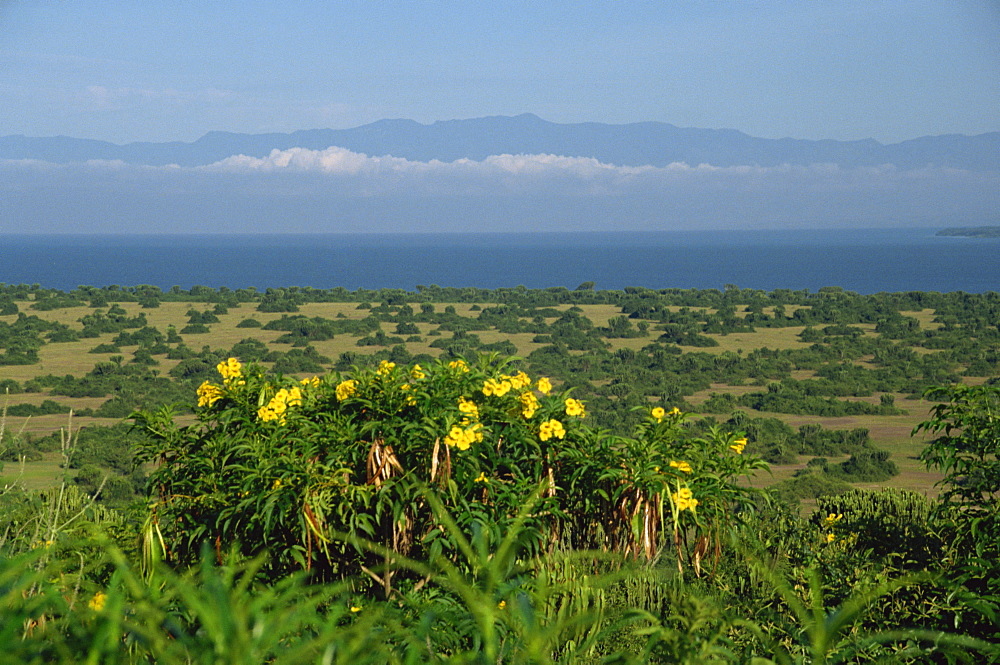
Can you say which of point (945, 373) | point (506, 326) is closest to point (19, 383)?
point (506, 326)

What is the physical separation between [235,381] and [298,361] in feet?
69.8

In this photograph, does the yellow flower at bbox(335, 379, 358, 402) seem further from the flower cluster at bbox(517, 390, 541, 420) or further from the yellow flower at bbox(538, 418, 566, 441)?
the yellow flower at bbox(538, 418, 566, 441)

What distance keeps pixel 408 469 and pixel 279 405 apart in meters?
0.68

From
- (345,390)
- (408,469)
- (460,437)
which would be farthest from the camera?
(345,390)

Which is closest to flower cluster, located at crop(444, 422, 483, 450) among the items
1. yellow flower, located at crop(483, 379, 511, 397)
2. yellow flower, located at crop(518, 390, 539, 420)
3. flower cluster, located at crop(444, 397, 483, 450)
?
flower cluster, located at crop(444, 397, 483, 450)

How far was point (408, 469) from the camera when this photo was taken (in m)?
3.97

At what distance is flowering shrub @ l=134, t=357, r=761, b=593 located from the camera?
3.79 m

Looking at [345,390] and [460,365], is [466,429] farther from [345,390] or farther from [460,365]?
[345,390]

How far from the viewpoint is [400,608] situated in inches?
139

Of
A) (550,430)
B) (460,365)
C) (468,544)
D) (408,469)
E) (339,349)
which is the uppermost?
(460,365)

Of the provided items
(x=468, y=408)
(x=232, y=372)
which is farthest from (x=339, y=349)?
(x=468, y=408)

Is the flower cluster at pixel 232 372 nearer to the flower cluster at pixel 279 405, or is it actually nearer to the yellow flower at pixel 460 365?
the flower cluster at pixel 279 405

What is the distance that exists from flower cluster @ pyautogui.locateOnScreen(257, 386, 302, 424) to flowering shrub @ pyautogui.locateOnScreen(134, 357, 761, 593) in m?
0.01

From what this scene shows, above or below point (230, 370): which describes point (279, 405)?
below
